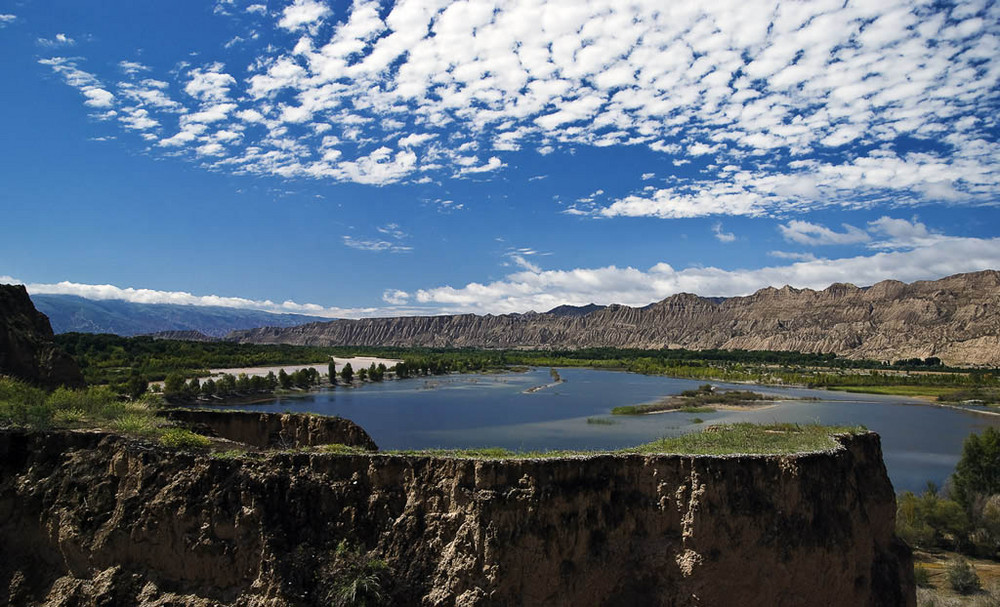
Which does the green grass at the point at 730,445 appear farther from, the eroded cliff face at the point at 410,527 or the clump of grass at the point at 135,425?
the clump of grass at the point at 135,425

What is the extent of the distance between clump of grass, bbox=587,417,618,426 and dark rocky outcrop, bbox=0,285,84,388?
136 feet

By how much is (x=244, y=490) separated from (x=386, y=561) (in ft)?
10.6

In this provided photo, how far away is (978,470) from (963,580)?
12.9m

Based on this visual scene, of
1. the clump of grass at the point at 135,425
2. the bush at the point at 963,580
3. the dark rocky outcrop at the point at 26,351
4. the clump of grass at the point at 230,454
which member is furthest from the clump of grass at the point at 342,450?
the bush at the point at 963,580

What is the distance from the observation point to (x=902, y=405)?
75.8 m

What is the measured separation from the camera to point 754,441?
16.0m

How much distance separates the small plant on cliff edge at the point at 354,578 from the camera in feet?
38.8

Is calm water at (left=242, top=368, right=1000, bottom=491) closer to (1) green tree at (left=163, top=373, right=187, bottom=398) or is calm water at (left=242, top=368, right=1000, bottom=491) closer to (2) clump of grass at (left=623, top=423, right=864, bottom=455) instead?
(1) green tree at (left=163, top=373, right=187, bottom=398)

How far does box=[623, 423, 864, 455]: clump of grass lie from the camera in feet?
47.9

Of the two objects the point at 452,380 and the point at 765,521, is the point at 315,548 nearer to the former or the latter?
the point at 765,521

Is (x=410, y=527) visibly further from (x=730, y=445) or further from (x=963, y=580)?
(x=963, y=580)

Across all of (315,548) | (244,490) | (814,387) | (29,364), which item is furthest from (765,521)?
(814,387)

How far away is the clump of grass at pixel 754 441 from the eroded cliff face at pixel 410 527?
1059mm

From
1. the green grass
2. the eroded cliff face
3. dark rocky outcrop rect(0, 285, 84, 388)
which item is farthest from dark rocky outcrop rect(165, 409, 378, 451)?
dark rocky outcrop rect(0, 285, 84, 388)
